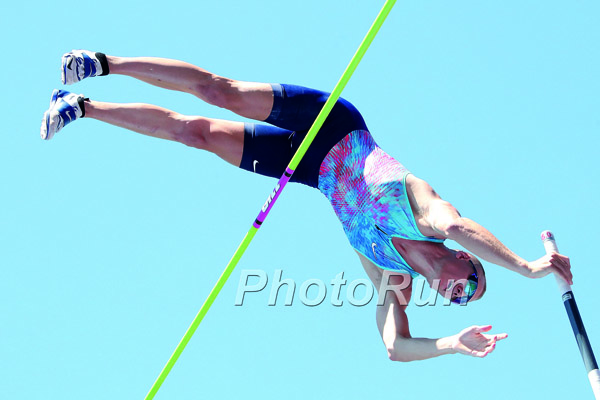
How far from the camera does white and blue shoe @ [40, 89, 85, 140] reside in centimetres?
772

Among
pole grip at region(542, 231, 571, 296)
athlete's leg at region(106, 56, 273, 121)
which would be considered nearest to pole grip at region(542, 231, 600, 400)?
pole grip at region(542, 231, 571, 296)

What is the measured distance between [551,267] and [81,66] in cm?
392

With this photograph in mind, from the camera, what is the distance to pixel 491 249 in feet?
23.7

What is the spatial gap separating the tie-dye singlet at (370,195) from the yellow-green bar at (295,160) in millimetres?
545

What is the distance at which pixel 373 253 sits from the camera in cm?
833

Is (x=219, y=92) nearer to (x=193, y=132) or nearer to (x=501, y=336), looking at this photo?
(x=193, y=132)

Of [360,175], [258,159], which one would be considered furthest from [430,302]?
[258,159]

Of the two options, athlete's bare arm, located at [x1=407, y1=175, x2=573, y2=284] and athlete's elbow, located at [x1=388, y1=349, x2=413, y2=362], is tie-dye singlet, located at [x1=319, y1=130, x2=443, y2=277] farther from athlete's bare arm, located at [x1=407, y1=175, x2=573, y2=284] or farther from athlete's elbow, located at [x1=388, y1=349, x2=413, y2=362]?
athlete's elbow, located at [x1=388, y1=349, x2=413, y2=362]

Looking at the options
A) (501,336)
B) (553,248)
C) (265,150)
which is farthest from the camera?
(265,150)

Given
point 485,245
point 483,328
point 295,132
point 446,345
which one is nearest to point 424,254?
point 485,245

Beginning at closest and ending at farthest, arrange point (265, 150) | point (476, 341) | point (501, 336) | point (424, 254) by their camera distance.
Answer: point (501, 336)
point (476, 341)
point (424, 254)
point (265, 150)

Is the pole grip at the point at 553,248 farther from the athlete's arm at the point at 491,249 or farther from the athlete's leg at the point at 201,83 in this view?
the athlete's leg at the point at 201,83

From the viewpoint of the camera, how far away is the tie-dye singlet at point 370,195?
7.86m

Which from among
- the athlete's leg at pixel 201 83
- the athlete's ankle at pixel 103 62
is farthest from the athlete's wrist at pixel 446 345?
the athlete's ankle at pixel 103 62
